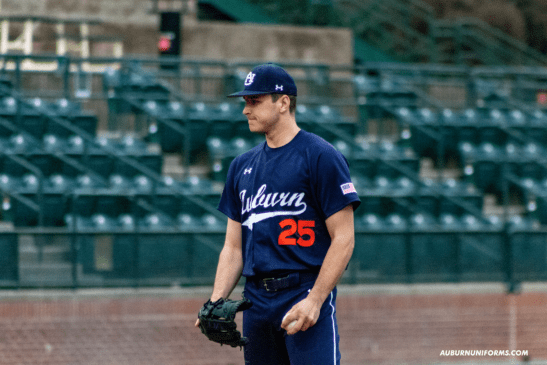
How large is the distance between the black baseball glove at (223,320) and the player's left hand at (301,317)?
251 millimetres

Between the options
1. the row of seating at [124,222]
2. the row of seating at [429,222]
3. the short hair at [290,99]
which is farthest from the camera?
the row of seating at [429,222]

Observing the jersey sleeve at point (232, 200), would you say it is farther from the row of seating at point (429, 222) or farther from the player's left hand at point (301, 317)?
the row of seating at point (429, 222)

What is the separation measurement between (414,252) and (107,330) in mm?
3607

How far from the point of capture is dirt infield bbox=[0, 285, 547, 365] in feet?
26.7

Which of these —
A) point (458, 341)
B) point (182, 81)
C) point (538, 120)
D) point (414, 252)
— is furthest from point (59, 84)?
point (538, 120)

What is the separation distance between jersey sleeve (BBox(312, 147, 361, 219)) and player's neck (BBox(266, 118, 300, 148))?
0.20m

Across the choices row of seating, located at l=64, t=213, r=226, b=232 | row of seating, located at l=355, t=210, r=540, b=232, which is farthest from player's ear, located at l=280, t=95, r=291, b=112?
row of seating, located at l=355, t=210, r=540, b=232

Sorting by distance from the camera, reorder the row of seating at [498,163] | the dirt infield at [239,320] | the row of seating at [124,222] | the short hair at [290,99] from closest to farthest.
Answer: the short hair at [290,99], the dirt infield at [239,320], the row of seating at [124,222], the row of seating at [498,163]

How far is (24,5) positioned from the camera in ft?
48.4

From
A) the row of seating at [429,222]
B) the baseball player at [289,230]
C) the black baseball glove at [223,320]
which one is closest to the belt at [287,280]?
the baseball player at [289,230]

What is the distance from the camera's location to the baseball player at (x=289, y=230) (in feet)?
10.8

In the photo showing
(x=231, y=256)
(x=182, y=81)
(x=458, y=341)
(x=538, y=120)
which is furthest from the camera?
(x=538, y=120)

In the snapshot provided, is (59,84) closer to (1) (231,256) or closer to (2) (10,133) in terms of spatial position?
(2) (10,133)

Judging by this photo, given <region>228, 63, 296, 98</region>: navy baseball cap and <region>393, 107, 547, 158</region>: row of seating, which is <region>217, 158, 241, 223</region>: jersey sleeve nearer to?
<region>228, 63, 296, 98</region>: navy baseball cap
